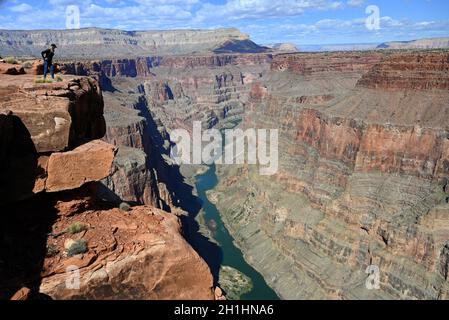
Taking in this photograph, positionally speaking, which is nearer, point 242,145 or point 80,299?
point 80,299

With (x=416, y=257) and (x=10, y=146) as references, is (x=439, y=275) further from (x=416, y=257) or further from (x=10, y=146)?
(x=10, y=146)

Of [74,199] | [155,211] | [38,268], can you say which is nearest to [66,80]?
[74,199]

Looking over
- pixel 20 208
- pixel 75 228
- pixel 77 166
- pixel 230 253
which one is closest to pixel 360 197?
pixel 230 253

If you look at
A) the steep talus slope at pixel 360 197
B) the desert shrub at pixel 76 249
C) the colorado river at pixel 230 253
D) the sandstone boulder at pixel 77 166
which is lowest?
the colorado river at pixel 230 253

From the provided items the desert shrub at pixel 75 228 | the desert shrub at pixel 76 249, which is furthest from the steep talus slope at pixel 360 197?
the desert shrub at pixel 76 249

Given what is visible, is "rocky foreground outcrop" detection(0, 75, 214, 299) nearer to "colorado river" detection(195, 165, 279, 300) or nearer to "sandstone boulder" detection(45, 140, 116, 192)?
"sandstone boulder" detection(45, 140, 116, 192)

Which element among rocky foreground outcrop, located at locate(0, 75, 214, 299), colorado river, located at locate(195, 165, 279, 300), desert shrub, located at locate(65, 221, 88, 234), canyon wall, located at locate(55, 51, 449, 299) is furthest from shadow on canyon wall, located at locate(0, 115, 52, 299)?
colorado river, located at locate(195, 165, 279, 300)

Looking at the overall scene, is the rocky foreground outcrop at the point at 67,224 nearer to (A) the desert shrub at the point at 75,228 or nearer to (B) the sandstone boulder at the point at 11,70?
(A) the desert shrub at the point at 75,228
